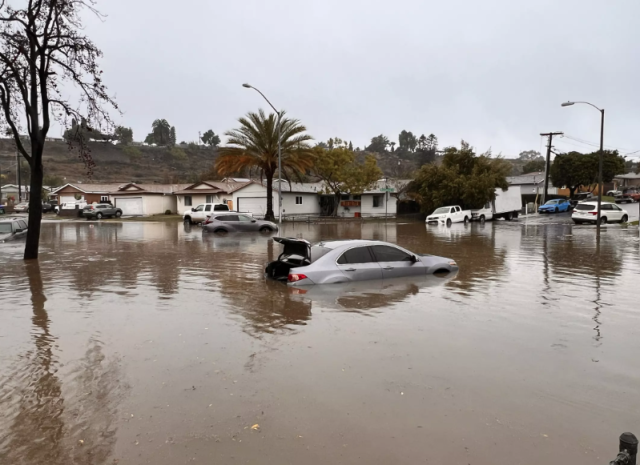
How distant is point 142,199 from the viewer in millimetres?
54438

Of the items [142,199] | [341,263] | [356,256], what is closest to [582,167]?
[142,199]

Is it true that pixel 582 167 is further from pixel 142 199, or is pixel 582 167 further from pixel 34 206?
pixel 34 206

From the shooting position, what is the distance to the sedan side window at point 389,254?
11.4m

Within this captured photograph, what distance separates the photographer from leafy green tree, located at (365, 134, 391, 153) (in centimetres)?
16509

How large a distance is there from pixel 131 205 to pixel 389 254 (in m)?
49.0

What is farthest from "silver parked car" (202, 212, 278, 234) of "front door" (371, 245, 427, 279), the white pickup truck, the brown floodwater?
"front door" (371, 245, 427, 279)

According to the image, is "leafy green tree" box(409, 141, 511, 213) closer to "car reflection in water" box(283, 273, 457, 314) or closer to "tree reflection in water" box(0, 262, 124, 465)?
"car reflection in water" box(283, 273, 457, 314)

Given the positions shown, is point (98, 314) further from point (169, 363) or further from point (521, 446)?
point (521, 446)

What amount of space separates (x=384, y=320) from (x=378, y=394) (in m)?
3.08

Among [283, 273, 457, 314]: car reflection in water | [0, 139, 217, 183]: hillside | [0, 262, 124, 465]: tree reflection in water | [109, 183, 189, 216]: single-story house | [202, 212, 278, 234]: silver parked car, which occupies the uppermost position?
[0, 139, 217, 183]: hillside

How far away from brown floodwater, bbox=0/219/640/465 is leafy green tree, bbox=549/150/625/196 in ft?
197

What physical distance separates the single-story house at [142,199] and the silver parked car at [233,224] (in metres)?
26.8

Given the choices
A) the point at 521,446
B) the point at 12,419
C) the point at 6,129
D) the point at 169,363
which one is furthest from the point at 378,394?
the point at 6,129

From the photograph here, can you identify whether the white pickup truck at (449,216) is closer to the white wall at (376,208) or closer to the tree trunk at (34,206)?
the white wall at (376,208)
